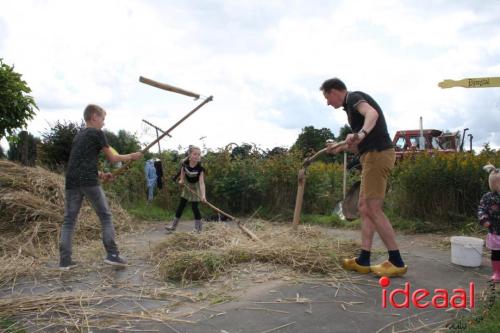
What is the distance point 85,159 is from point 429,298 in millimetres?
3565

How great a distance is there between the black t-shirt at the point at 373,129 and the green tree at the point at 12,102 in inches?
233

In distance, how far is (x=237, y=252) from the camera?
14.8 ft

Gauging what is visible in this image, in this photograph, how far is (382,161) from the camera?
13.3 ft

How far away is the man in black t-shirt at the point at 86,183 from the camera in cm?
463

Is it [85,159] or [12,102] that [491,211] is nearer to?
[85,159]

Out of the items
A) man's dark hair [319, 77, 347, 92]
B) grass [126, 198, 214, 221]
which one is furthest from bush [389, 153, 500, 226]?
grass [126, 198, 214, 221]

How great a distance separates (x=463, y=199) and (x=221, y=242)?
3.95 metres

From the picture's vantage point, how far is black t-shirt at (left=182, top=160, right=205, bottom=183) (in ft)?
23.9

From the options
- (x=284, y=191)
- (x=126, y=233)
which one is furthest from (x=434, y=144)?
(x=126, y=233)

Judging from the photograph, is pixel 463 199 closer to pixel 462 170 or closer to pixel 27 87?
pixel 462 170

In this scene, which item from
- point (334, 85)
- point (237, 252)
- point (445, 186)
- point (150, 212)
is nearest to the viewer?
point (334, 85)

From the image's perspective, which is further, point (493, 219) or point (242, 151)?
point (242, 151)

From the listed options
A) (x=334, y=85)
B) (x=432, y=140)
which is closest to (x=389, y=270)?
(x=334, y=85)

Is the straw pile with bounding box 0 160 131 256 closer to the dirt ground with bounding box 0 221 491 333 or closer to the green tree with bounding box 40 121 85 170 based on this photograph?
the dirt ground with bounding box 0 221 491 333
